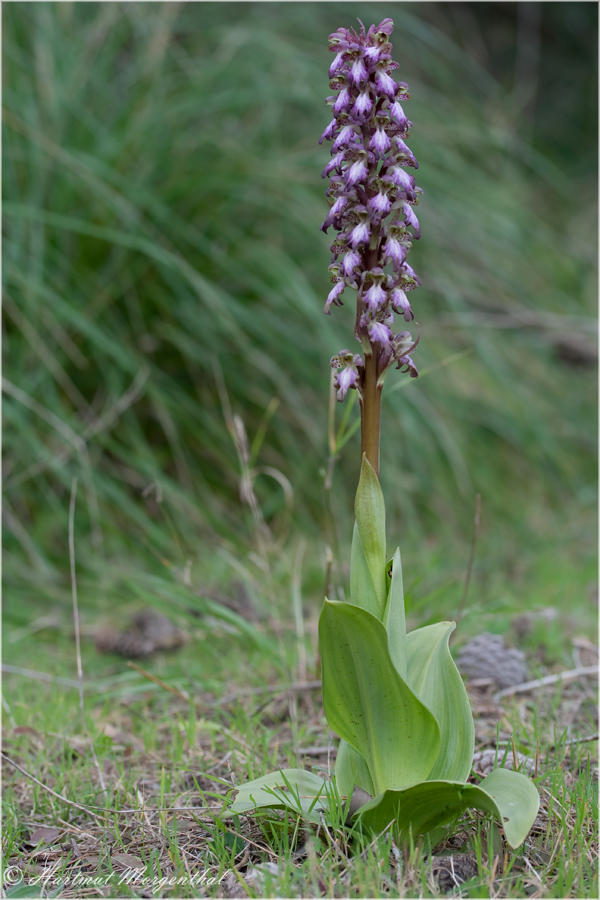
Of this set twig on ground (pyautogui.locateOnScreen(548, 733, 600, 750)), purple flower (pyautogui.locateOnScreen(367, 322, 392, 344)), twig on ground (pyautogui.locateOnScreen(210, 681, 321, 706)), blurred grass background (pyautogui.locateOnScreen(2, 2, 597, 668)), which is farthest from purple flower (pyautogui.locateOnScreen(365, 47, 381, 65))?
blurred grass background (pyautogui.locateOnScreen(2, 2, 597, 668))

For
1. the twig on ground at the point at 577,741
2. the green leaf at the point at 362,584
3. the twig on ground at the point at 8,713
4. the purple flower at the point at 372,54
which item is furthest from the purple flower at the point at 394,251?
the twig on ground at the point at 8,713

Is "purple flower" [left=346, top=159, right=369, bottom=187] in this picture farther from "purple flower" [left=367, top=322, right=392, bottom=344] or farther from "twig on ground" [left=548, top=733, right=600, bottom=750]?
"twig on ground" [left=548, top=733, right=600, bottom=750]

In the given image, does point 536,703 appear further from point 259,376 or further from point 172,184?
point 172,184

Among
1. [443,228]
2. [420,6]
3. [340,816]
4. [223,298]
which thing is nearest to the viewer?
[340,816]

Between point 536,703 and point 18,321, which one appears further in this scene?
point 18,321

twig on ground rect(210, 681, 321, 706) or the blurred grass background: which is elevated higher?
the blurred grass background

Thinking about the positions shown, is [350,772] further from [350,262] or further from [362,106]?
[362,106]

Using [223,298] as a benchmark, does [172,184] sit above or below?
above

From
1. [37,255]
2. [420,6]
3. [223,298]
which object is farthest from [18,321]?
[420,6]

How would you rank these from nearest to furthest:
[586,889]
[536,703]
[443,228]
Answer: [586,889], [536,703], [443,228]
